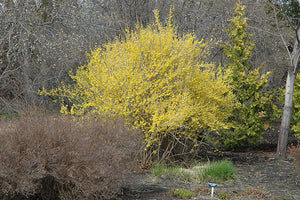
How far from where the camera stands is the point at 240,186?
4.98 meters

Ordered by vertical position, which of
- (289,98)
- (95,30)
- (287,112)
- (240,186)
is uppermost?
(95,30)

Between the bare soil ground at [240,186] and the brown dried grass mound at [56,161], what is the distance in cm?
84

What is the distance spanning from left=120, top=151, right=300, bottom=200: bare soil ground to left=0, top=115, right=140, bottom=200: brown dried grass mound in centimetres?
84

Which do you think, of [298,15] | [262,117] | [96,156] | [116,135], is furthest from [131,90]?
[298,15]

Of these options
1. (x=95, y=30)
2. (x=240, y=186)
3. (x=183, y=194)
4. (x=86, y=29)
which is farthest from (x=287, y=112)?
(x=86, y=29)

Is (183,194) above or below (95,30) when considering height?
below

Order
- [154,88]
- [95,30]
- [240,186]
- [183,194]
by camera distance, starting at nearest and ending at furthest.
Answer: [183,194], [240,186], [154,88], [95,30]

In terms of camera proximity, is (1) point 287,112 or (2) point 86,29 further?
(2) point 86,29

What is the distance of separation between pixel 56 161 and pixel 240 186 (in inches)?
115

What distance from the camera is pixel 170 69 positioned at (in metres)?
5.69

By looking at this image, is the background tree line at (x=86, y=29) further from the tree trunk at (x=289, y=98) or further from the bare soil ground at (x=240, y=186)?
the bare soil ground at (x=240, y=186)

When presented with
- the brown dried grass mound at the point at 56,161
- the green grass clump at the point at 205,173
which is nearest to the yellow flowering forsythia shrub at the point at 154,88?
the green grass clump at the point at 205,173

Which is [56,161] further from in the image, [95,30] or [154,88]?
[95,30]

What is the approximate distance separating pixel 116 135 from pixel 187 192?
124 cm
